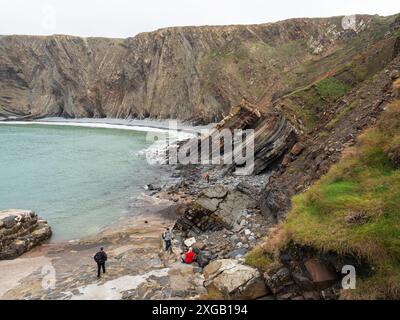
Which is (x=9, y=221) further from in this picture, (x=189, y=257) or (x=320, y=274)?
(x=320, y=274)

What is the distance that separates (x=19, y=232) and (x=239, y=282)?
16692 millimetres

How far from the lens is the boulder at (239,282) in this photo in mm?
10625

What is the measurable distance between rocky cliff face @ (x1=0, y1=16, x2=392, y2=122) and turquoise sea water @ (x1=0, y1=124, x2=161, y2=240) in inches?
980

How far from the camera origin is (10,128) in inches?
3612

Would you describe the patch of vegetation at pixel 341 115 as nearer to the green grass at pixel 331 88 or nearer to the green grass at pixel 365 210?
the green grass at pixel 365 210

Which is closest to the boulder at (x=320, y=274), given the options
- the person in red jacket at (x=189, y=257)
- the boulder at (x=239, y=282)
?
the boulder at (x=239, y=282)

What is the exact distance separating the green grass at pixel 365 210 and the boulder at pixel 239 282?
5.23ft

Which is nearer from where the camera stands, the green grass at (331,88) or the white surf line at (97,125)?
the green grass at (331,88)

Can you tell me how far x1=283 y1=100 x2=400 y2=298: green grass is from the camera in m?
8.77

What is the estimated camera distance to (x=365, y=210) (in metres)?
10.2

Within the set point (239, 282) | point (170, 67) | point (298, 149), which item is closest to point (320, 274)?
point (239, 282)

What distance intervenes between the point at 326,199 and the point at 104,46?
11862cm
